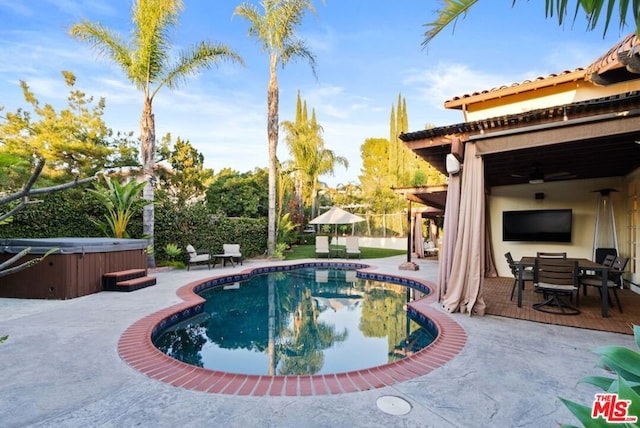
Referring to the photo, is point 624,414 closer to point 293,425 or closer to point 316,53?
point 293,425

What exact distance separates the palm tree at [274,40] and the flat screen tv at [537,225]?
1013 centimetres

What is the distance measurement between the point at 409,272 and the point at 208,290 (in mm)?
6954

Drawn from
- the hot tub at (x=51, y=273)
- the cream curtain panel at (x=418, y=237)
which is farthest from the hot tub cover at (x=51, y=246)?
the cream curtain panel at (x=418, y=237)

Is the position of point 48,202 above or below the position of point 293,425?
above

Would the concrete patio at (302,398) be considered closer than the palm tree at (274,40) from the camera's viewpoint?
Yes

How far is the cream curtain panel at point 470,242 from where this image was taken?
596cm

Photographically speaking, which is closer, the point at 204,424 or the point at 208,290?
the point at 204,424

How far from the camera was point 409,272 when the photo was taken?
12000 mm

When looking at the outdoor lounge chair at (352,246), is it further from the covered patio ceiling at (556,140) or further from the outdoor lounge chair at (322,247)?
the covered patio ceiling at (556,140)

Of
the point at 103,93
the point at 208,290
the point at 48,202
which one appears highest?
the point at 103,93

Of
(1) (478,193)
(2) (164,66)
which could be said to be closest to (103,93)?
(2) (164,66)

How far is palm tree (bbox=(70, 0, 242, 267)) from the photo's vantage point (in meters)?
11.5

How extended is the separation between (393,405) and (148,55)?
43.6ft

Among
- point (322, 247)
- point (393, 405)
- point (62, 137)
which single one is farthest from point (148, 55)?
point (393, 405)
